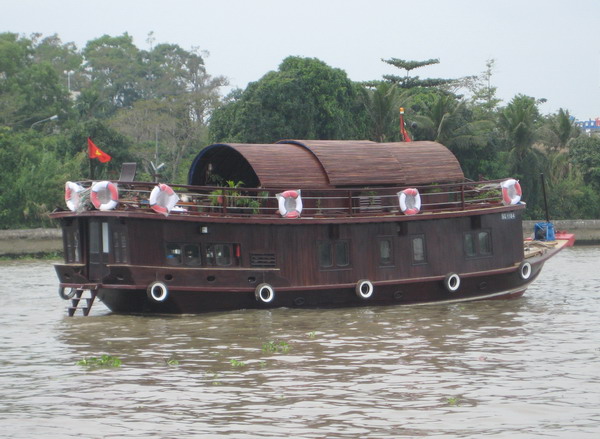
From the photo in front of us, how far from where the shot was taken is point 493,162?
42250 millimetres

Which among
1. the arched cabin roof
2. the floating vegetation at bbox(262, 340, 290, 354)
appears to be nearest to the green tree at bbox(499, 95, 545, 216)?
the arched cabin roof

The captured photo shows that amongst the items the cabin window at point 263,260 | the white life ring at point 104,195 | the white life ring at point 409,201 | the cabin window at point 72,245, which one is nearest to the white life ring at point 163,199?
the white life ring at point 104,195

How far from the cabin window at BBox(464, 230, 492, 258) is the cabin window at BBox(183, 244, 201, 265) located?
5.13 meters

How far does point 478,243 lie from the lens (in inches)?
734

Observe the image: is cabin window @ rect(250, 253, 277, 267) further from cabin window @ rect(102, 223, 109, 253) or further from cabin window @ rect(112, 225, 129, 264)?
cabin window @ rect(102, 223, 109, 253)

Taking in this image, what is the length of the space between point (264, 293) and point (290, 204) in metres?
1.53

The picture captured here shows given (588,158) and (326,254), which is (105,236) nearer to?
(326,254)

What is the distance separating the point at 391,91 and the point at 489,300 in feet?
70.2

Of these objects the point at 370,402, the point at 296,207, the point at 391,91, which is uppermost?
the point at 391,91

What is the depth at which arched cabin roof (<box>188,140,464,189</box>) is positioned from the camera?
17.3 m

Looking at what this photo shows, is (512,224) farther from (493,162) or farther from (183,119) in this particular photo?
(183,119)

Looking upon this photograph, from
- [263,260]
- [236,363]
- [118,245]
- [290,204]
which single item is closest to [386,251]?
[290,204]

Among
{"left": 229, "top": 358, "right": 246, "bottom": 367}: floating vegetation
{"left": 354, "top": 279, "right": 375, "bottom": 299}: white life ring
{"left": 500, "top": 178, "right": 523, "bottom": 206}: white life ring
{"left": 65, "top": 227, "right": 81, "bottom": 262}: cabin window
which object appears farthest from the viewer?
{"left": 500, "top": 178, "right": 523, "bottom": 206}: white life ring

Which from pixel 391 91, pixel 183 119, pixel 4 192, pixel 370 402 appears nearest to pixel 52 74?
pixel 183 119
